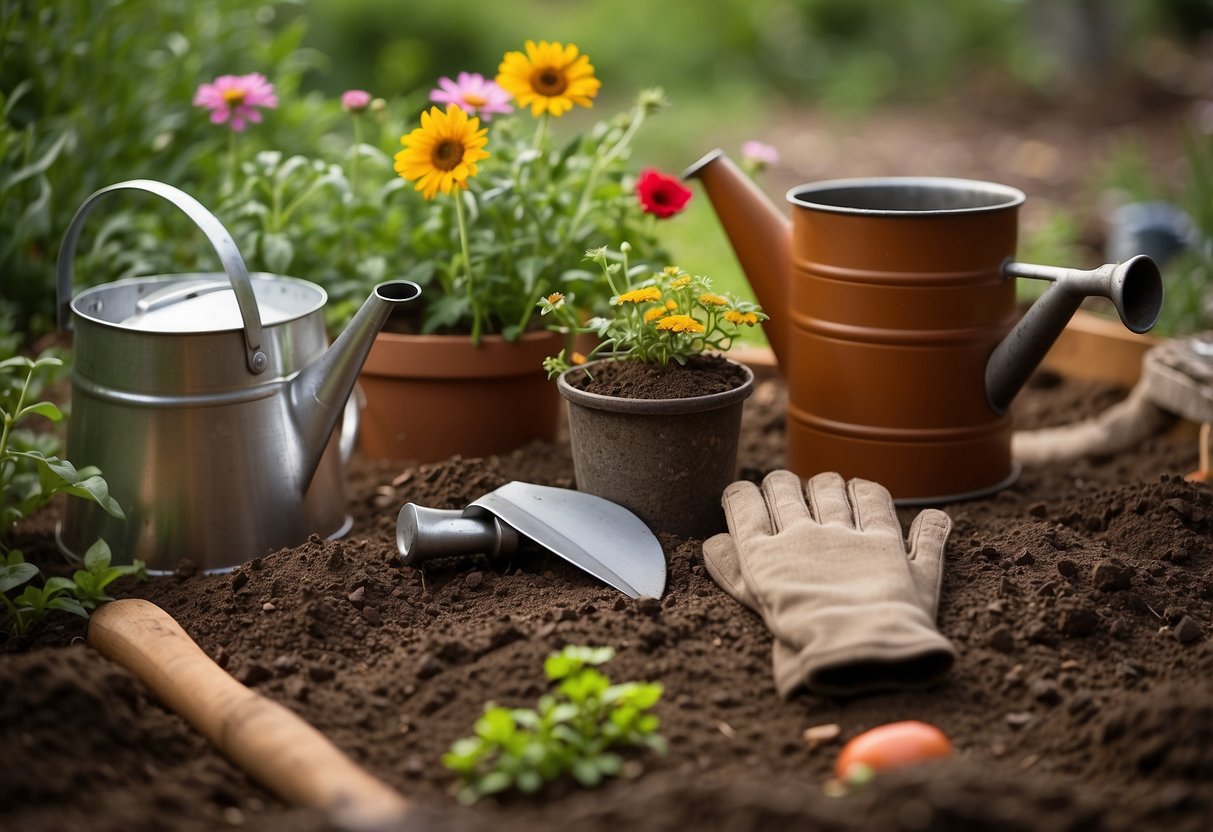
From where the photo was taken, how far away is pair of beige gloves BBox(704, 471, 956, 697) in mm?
1770

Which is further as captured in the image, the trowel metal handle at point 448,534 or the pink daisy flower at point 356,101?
the pink daisy flower at point 356,101

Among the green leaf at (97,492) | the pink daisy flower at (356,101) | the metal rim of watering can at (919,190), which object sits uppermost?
the pink daisy flower at (356,101)

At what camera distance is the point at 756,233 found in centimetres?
278

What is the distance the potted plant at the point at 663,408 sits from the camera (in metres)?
2.27

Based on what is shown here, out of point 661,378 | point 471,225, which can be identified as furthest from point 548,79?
point 661,378

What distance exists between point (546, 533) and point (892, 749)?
2.66 feet

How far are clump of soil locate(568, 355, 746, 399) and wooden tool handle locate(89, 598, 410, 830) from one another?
2.77 ft

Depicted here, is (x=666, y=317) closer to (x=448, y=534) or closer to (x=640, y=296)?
(x=640, y=296)

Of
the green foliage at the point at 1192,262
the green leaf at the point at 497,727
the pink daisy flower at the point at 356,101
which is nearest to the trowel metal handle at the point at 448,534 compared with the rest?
the green leaf at the point at 497,727

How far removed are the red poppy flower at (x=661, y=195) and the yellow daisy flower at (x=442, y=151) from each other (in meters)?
0.39

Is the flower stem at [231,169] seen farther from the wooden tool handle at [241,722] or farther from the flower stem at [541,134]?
the wooden tool handle at [241,722]

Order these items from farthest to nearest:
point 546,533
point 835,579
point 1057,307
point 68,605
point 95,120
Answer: point 95,120, point 1057,307, point 546,533, point 68,605, point 835,579

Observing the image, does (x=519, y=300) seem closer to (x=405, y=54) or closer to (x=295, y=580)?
(x=295, y=580)

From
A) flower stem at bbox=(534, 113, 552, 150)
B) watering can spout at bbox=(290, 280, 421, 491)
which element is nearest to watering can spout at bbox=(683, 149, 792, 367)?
flower stem at bbox=(534, 113, 552, 150)
